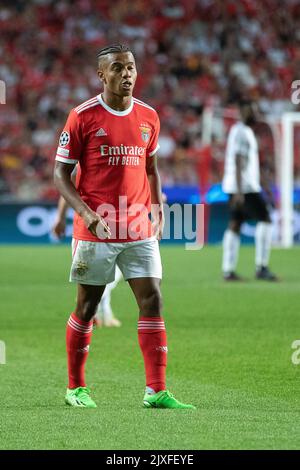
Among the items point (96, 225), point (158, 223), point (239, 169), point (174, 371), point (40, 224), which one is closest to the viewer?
point (96, 225)

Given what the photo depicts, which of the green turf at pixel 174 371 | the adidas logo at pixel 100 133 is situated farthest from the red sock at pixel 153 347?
the adidas logo at pixel 100 133

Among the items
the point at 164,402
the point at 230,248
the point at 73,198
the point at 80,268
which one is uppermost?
the point at 230,248

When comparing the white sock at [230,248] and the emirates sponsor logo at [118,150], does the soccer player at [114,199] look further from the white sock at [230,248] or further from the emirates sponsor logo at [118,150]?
the white sock at [230,248]

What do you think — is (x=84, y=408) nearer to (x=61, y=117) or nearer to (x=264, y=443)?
(x=264, y=443)

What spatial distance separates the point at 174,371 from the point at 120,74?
2.58 meters

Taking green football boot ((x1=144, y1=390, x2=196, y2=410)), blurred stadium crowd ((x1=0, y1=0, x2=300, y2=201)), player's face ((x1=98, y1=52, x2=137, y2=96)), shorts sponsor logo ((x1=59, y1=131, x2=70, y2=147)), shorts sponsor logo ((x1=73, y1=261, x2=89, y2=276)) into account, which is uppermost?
blurred stadium crowd ((x1=0, y1=0, x2=300, y2=201))

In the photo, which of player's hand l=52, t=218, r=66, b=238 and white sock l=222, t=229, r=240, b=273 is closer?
player's hand l=52, t=218, r=66, b=238

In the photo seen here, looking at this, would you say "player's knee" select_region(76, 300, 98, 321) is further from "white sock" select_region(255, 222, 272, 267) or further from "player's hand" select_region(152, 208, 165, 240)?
"white sock" select_region(255, 222, 272, 267)

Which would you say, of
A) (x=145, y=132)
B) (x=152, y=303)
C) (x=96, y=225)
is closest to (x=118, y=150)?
(x=145, y=132)

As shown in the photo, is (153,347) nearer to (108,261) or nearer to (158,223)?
(108,261)

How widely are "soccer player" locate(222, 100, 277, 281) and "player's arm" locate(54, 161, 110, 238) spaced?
8994 mm

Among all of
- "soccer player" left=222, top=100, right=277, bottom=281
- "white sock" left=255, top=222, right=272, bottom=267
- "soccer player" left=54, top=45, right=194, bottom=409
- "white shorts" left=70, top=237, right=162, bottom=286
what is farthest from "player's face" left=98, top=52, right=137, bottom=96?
"white sock" left=255, top=222, right=272, bottom=267

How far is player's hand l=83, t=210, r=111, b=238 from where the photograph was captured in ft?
20.2

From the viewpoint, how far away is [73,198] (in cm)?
626
